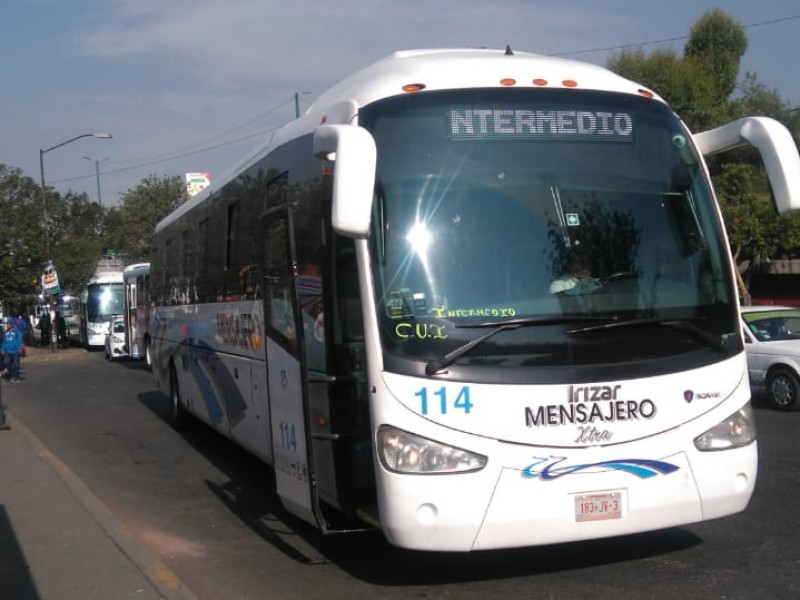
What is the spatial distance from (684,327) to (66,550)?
185 inches

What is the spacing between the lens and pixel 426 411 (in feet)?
16.9

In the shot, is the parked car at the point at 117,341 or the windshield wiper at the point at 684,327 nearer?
the windshield wiper at the point at 684,327

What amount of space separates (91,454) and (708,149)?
8.77 meters

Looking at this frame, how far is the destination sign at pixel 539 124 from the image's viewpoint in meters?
5.67

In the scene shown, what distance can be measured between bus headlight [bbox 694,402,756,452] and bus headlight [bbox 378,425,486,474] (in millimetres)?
1437

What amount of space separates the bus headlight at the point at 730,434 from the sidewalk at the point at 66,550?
3.30 meters

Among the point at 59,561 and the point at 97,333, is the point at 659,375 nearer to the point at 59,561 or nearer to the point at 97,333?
the point at 59,561

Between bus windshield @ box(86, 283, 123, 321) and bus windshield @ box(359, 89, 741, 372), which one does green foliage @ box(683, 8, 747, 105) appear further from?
bus windshield @ box(359, 89, 741, 372)

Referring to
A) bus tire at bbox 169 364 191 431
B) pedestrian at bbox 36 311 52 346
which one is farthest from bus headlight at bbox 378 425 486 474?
pedestrian at bbox 36 311 52 346

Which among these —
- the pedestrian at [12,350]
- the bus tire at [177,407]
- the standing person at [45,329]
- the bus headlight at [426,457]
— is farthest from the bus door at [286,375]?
the standing person at [45,329]

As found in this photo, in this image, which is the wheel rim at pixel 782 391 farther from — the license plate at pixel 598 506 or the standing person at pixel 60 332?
the standing person at pixel 60 332

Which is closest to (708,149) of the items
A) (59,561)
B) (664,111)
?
(664,111)

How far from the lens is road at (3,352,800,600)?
567 centimetres

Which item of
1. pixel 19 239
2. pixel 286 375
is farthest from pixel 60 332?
pixel 286 375
